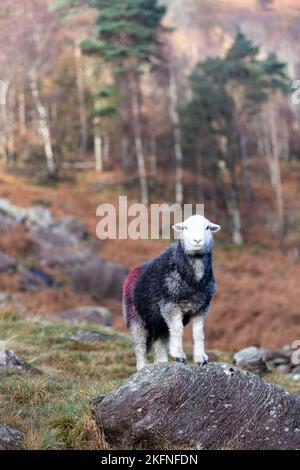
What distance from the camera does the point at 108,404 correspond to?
5.48 metres

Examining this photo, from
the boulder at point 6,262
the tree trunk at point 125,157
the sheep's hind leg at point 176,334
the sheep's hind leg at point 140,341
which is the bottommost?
the boulder at point 6,262

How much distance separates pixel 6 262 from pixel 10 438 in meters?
16.1

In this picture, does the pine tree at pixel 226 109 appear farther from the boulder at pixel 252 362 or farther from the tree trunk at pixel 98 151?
the boulder at pixel 252 362

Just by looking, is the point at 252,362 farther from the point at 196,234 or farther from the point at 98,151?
the point at 98,151

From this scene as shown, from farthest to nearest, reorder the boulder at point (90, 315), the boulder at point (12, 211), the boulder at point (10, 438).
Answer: the boulder at point (12, 211), the boulder at point (90, 315), the boulder at point (10, 438)

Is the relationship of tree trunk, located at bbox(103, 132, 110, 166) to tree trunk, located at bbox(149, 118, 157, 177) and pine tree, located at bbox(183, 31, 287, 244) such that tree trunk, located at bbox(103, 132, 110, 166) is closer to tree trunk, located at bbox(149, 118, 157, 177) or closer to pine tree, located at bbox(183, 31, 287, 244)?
tree trunk, located at bbox(149, 118, 157, 177)

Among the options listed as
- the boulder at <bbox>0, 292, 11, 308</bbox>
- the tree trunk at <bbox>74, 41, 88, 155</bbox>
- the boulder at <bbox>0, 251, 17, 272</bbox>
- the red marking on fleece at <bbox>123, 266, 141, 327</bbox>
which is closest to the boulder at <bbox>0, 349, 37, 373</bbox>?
the red marking on fleece at <bbox>123, 266, 141, 327</bbox>

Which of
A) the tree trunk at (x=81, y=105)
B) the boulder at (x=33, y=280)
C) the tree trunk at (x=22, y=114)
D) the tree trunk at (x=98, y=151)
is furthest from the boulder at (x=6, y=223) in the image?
the tree trunk at (x=22, y=114)

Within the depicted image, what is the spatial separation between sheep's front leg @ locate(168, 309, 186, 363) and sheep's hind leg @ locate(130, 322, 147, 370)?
876 mm

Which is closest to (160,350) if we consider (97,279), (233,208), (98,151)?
(97,279)

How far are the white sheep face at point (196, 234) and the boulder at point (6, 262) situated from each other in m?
14.8

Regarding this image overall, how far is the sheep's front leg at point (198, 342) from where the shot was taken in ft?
20.4

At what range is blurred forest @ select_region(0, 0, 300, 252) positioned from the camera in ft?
119
